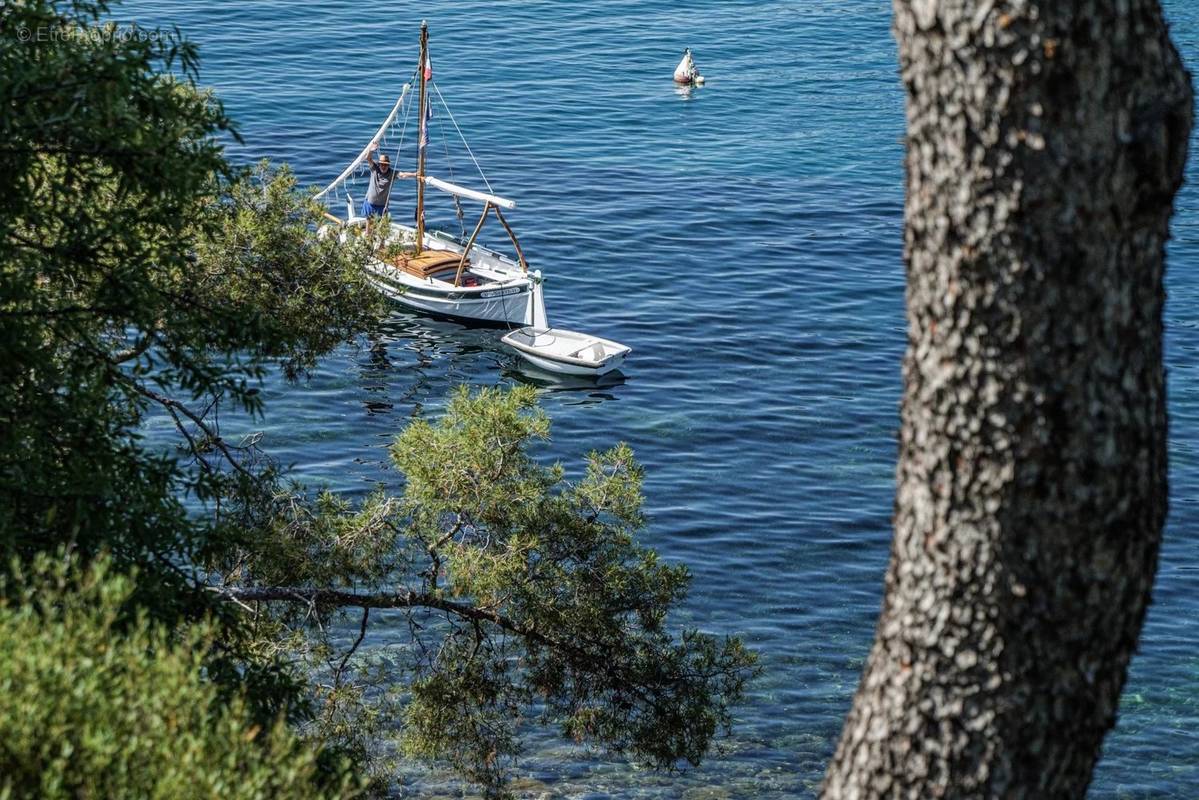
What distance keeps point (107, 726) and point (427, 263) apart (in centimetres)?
3346

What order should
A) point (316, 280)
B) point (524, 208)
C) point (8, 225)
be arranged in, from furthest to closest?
point (524, 208)
point (316, 280)
point (8, 225)

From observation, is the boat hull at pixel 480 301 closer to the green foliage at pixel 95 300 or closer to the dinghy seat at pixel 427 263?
the dinghy seat at pixel 427 263

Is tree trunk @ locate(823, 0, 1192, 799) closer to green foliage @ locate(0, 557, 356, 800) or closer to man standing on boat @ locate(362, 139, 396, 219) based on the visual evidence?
green foliage @ locate(0, 557, 356, 800)

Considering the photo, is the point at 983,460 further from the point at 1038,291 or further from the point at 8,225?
the point at 8,225

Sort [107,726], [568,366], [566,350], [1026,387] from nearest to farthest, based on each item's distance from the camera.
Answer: [1026,387], [107,726], [568,366], [566,350]

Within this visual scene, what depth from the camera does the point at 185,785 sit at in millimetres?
6391

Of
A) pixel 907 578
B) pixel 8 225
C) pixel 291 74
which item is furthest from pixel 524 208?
pixel 907 578

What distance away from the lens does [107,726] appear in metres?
6.52

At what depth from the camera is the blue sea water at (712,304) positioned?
23.5m

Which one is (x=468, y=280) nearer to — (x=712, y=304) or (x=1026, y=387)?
(x=712, y=304)

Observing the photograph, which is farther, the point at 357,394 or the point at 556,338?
the point at 556,338

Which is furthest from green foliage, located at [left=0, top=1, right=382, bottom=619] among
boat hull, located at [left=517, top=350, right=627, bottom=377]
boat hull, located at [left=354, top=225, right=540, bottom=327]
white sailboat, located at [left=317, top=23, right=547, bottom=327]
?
boat hull, located at [left=354, top=225, right=540, bottom=327]

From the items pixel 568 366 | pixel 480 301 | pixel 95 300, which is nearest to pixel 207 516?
pixel 95 300

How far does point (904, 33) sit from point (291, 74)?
Answer: 5495 centimetres
